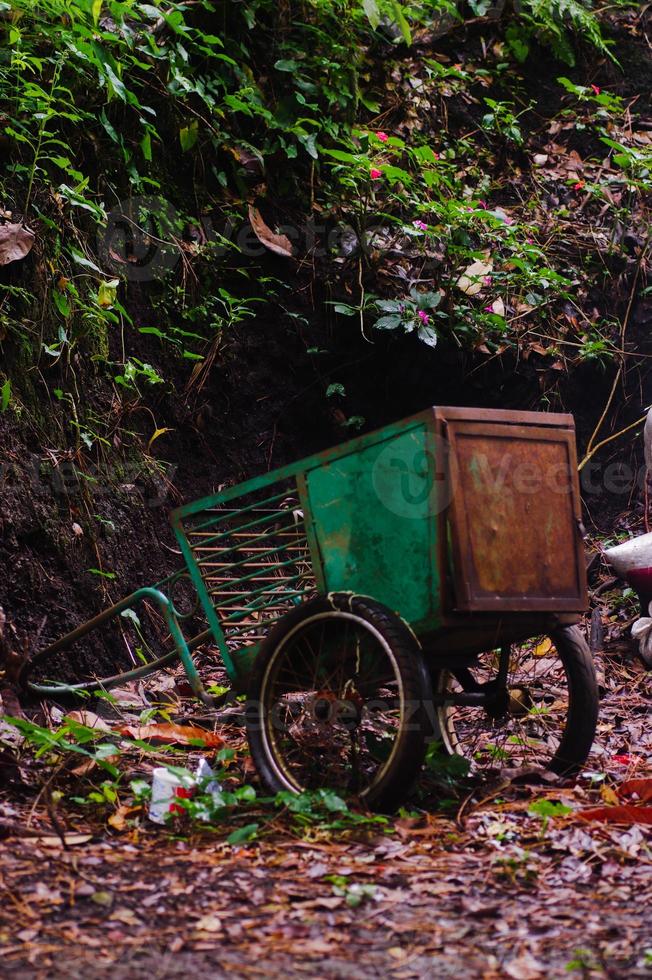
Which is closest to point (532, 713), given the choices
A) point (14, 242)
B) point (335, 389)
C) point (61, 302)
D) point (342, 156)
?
point (335, 389)

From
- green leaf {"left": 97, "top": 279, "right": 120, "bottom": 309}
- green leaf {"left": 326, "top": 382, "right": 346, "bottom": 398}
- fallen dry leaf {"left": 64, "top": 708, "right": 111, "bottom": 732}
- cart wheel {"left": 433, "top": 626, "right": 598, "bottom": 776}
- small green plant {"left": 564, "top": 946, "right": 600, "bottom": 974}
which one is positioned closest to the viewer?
small green plant {"left": 564, "top": 946, "right": 600, "bottom": 974}

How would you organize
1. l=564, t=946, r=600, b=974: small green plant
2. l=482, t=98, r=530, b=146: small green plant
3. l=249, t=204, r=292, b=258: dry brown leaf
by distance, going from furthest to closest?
1. l=482, t=98, r=530, b=146: small green plant
2. l=249, t=204, r=292, b=258: dry brown leaf
3. l=564, t=946, r=600, b=974: small green plant

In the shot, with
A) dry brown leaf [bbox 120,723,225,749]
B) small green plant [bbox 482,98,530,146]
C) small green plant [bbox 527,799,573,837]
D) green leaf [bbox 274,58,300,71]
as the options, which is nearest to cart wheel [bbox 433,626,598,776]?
small green plant [bbox 527,799,573,837]

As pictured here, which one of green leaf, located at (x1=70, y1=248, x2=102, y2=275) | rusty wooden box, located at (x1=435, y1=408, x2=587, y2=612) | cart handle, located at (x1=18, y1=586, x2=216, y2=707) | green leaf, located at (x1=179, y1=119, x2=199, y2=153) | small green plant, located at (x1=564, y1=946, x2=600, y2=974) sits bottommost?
small green plant, located at (x1=564, y1=946, x2=600, y2=974)

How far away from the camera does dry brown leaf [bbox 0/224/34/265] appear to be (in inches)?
150

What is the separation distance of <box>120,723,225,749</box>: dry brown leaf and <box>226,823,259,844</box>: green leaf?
902 mm

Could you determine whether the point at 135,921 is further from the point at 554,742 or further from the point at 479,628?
the point at 554,742

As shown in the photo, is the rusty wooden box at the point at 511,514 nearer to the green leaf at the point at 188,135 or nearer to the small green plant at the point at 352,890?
the small green plant at the point at 352,890

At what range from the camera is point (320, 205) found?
17.4 ft

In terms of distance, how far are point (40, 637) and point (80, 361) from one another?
45.8 inches

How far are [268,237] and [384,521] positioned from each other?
2696 mm

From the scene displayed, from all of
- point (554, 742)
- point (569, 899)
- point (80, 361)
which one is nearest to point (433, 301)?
point (80, 361)

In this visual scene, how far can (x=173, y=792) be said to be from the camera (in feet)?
8.91

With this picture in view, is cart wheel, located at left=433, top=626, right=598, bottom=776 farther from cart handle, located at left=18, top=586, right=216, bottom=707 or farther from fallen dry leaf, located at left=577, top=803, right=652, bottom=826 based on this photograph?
cart handle, located at left=18, top=586, right=216, bottom=707
